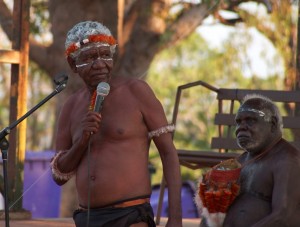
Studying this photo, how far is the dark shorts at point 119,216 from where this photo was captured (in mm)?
5121

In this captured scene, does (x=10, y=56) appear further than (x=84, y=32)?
Yes

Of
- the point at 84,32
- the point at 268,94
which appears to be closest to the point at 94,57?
the point at 84,32

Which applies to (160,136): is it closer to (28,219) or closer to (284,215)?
(284,215)

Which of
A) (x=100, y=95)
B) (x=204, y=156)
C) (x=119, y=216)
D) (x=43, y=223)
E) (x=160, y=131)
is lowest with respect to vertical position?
(x=43, y=223)

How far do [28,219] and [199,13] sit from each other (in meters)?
8.07

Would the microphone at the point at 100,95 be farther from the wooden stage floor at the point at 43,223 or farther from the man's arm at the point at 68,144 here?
Result: the wooden stage floor at the point at 43,223

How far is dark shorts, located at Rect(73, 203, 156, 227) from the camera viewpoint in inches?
202

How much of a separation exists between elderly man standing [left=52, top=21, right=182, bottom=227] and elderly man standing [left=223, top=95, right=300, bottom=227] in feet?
1.70

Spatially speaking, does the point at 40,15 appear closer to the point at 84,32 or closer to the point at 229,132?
the point at 229,132

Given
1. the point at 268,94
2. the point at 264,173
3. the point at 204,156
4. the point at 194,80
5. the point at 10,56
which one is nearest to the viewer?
the point at 264,173

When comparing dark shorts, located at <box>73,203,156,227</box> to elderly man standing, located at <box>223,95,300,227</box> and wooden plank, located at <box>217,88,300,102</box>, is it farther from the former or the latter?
wooden plank, located at <box>217,88,300,102</box>

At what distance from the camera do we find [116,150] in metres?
5.19

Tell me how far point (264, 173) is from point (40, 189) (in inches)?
345

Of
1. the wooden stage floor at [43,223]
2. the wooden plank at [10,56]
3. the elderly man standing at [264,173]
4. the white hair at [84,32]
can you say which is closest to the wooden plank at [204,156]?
the wooden stage floor at [43,223]
